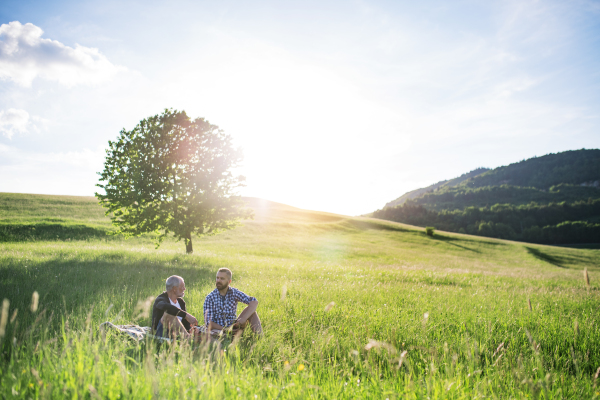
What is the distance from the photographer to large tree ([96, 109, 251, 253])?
16938 millimetres

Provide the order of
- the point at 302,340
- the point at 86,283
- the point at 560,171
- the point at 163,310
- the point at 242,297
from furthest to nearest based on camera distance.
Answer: the point at 560,171
the point at 86,283
the point at 242,297
the point at 163,310
the point at 302,340

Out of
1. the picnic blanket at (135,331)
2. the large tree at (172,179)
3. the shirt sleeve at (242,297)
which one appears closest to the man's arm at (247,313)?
the shirt sleeve at (242,297)

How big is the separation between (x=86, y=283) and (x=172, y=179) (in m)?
9.81

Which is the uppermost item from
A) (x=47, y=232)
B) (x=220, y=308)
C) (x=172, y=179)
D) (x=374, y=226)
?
(x=172, y=179)

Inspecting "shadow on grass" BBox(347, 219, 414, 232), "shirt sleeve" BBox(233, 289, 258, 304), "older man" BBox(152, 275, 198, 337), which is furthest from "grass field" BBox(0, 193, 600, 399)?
"shadow on grass" BBox(347, 219, 414, 232)

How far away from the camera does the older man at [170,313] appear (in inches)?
211

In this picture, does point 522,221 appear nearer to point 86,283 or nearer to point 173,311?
point 173,311

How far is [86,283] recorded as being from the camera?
9.34m

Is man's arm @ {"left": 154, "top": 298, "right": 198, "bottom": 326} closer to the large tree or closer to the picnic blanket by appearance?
the picnic blanket

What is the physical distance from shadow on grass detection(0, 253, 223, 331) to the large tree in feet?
10.1

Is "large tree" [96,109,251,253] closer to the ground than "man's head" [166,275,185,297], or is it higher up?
higher up

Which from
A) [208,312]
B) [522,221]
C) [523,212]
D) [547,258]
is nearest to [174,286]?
[208,312]

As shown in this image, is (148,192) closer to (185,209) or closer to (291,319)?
(185,209)

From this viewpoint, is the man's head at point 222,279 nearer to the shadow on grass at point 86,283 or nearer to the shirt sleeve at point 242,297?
the shirt sleeve at point 242,297
